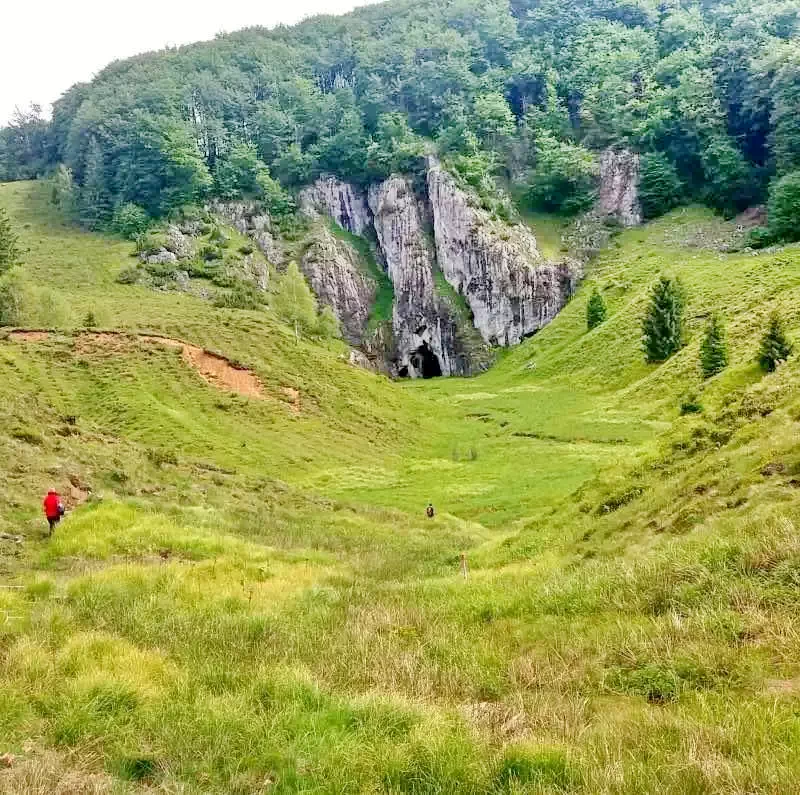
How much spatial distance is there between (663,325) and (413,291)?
186 ft

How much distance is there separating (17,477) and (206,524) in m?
5.97

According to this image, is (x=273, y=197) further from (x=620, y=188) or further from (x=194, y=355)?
(x=194, y=355)

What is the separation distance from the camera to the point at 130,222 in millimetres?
105250

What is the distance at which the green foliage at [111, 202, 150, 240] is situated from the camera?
104325 mm

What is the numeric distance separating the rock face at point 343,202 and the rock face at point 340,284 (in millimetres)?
8770

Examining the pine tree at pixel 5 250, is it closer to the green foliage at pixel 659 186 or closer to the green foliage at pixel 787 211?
the green foliage at pixel 787 211

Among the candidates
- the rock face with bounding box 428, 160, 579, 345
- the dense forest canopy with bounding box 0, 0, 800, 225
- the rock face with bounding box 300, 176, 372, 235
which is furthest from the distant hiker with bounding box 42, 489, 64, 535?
the rock face with bounding box 300, 176, 372, 235

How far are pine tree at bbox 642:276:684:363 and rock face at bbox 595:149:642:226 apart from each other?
49668mm

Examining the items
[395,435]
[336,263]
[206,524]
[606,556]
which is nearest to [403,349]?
[336,263]

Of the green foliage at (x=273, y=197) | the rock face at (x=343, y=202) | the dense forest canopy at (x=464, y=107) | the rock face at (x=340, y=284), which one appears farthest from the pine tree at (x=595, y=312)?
the green foliage at (x=273, y=197)

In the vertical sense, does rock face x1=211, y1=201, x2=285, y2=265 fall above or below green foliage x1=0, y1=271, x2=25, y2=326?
above

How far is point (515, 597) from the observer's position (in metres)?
10.1

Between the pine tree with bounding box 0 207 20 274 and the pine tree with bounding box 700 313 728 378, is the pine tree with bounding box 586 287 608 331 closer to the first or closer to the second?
the pine tree with bounding box 700 313 728 378

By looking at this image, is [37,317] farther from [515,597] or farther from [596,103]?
[596,103]
